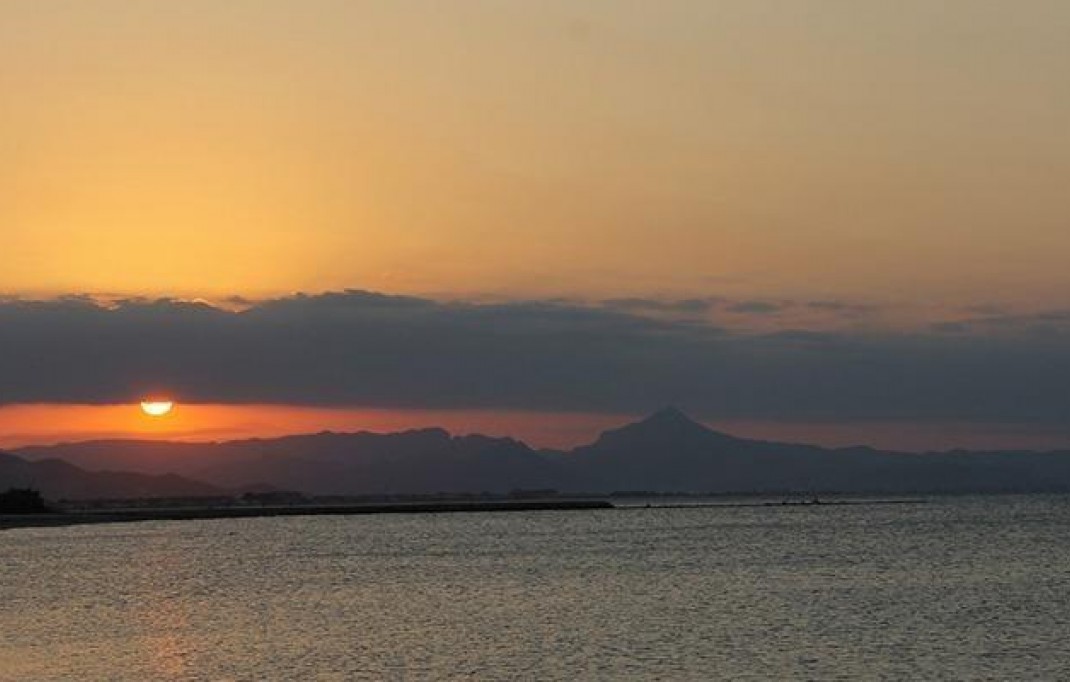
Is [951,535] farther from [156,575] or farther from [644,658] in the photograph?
[644,658]

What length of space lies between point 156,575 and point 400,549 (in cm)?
3784

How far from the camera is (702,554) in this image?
127 m

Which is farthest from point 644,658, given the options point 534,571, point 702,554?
point 702,554

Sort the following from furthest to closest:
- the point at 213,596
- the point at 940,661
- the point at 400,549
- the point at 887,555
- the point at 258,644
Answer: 1. the point at 400,549
2. the point at 887,555
3. the point at 213,596
4. the point at 258,644
5. the point at 940,661

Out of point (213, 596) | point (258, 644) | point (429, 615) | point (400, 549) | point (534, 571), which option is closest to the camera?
point (258, 644)

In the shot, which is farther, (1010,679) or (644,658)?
(644,658)

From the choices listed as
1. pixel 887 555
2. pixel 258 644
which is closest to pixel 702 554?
pixel 887 555

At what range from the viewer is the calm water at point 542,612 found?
184ft

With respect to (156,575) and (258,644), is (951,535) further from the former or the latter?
(258,644)

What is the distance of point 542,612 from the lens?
75.8m

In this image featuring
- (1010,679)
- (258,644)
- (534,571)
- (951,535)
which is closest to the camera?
(1010,679)

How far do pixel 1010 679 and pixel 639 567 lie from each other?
58050 mm

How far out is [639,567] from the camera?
110 metres

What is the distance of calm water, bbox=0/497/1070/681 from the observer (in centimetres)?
5597
